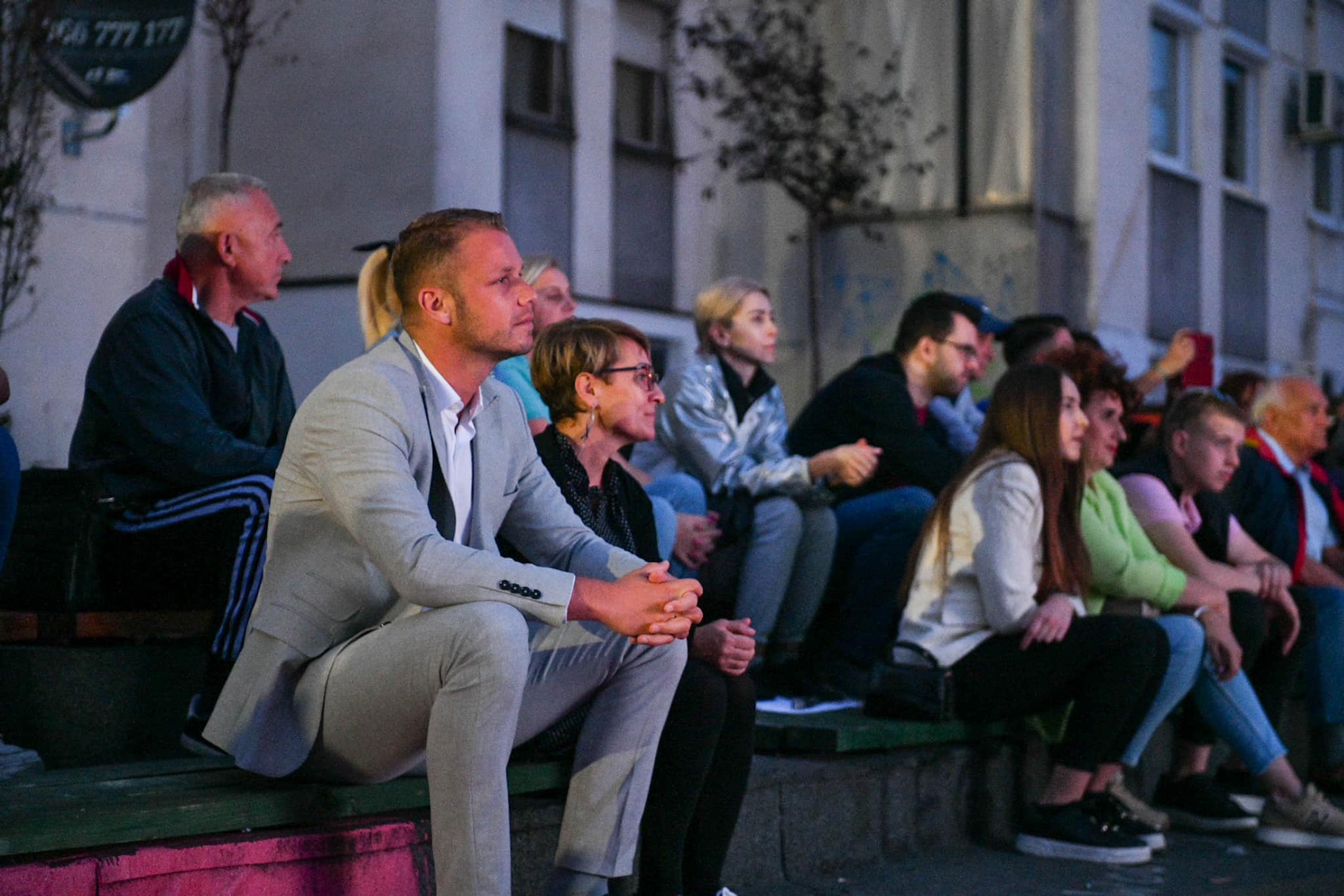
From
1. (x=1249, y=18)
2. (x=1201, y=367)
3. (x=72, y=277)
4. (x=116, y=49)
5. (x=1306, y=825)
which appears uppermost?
(x=1249, y=18)

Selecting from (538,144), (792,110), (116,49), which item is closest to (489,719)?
(116,49)

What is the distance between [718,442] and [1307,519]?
3184mm

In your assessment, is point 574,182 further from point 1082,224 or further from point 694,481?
point 694,481

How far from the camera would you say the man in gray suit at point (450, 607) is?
3467mm

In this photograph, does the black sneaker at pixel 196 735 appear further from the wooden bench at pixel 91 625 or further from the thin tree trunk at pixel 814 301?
the thin tree trunk at pixel 814 301

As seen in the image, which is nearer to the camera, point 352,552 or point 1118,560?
point 352,552

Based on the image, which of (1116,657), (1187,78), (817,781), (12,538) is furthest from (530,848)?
(1187,78)

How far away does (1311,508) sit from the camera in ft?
26.5

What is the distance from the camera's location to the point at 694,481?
6117mm

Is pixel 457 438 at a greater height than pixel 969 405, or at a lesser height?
lesser

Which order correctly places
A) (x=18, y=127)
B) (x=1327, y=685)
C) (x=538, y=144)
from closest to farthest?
1. (x=1327, y=685)
2. (x=18, y=127)
3. (x=538, y=144)

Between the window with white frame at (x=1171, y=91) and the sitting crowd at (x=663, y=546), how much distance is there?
885cm

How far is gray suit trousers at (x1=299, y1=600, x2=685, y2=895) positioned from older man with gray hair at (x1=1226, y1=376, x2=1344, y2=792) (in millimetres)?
4011

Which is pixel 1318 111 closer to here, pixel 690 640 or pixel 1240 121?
pixel 1240 121
